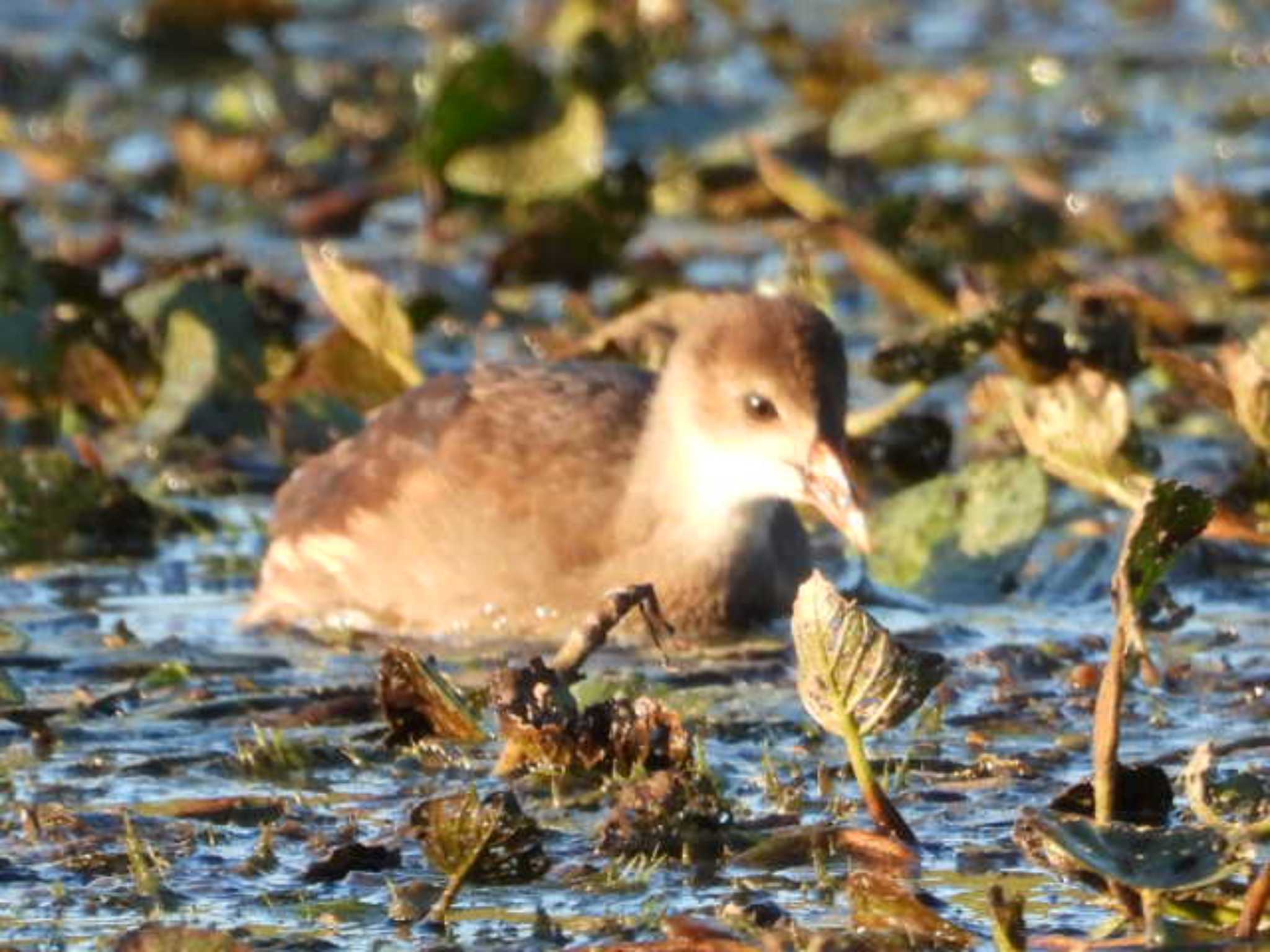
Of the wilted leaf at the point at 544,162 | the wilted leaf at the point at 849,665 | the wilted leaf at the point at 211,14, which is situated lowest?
the wilted leaf at the point at 849,665

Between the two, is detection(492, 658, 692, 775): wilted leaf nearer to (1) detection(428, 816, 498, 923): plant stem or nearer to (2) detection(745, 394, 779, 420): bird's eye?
(1) detection(428, 816, 498, 923): plant stem

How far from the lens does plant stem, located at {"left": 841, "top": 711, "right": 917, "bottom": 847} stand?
5.06 metres

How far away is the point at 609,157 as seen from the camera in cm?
1307

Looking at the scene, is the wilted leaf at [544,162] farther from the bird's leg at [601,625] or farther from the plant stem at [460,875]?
the plant stem at [460,875]

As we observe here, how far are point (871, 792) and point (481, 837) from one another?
24.3 inches

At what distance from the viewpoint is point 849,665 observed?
16.3 feet

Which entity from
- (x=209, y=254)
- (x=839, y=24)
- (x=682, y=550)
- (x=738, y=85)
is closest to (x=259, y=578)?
(x=682, y=550)

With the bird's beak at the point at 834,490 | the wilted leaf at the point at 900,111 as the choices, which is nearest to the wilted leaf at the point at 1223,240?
the wilted leaf at the point at 900,111

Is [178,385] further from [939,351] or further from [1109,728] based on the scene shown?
[1109,728]

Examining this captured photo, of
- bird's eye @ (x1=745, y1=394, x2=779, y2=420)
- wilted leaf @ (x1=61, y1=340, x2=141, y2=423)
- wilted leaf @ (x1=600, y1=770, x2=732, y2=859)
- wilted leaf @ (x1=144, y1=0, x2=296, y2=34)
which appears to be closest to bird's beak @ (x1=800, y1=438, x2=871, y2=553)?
bird's eye @ (x1=745, y1=394, x2=779, y2=420)

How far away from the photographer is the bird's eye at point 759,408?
7.37 m

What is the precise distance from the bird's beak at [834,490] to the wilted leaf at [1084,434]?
584 millimetres

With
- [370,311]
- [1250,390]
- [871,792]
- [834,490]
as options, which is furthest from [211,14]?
[871,792]

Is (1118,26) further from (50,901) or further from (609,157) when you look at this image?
(50,901)
